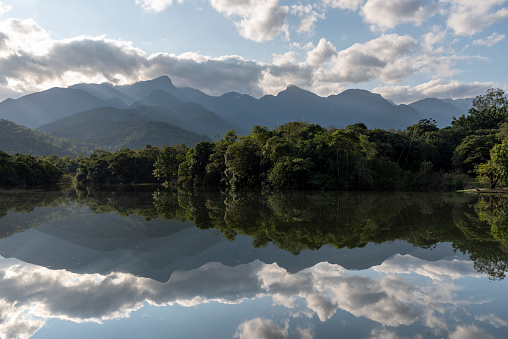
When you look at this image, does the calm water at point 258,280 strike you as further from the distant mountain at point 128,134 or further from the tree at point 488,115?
the distant mountain at point 128,134

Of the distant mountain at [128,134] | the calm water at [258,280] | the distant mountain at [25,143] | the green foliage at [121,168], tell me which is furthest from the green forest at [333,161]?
the distant mountain at [128,134]

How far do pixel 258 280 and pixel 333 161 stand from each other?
29.9 meters

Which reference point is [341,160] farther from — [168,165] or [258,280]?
[168,165]

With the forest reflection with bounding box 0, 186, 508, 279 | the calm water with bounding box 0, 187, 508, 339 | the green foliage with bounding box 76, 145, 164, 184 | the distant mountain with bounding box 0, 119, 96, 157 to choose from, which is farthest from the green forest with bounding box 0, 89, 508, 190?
the distant mountain with bounding box 0, 119, 96, 157

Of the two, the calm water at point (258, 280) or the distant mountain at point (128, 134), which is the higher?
Result: the distant mountain at point (128, 134)

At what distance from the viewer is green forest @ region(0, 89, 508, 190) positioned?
114 feet

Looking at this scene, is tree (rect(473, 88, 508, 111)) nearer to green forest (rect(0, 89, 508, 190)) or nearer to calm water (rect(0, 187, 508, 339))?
green forest (rect(0, 89, 508, 190))

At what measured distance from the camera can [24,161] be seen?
54.0m

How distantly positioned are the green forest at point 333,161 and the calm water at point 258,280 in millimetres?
21442

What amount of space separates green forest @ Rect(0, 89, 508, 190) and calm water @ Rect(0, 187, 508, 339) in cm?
2144

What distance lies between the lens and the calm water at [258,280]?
500cm

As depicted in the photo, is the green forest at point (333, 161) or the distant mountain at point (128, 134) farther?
the distant mountain at point (128, 134)

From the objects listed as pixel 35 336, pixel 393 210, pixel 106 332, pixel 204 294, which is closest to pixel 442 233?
pixel 393 210

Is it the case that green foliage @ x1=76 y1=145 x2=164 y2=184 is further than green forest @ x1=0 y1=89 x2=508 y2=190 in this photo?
Yes
